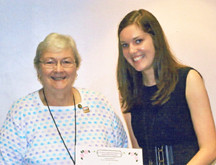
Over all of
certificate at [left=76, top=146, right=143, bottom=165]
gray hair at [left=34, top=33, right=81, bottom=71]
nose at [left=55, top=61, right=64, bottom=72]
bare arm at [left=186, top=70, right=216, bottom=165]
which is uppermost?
gray hair at [left=34, top=33, right=81, bottom=71]

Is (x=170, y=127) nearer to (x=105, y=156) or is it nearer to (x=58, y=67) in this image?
(x=105, y=156)

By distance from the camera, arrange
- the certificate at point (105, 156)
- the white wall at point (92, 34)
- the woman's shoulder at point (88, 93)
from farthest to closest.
→ 1. the white wall at point (92, 34)
2. the woman's shoulder at point (88, 93)
3. the certificate at point (105, 156)

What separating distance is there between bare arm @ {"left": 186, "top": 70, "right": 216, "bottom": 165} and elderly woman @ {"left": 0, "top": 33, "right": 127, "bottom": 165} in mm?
471

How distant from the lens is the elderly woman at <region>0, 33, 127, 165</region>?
165cm

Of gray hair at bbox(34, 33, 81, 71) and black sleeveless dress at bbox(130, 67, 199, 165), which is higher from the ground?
gray hair at bbox(34, 33, 81, 71)

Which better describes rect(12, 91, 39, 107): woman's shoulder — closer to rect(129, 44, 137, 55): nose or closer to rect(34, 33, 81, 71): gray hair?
rect(34, 33, 81, 71): gray hair

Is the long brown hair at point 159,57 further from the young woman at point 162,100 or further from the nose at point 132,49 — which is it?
the nose at point 132,49

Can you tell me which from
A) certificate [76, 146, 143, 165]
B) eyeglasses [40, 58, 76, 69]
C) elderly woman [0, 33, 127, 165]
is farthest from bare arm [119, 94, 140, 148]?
eyeglasses [40, 58, 76, 69]

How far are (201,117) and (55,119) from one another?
0.79 meters

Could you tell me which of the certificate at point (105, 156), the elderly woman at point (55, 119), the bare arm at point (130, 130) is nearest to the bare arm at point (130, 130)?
the bare arm at point (130, 130)

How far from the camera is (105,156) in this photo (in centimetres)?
160

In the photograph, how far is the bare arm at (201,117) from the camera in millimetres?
1623

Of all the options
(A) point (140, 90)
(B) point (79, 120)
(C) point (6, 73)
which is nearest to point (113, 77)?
(A) point (140, 90)

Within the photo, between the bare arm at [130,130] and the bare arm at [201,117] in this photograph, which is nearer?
the bare arm at [201,117]
